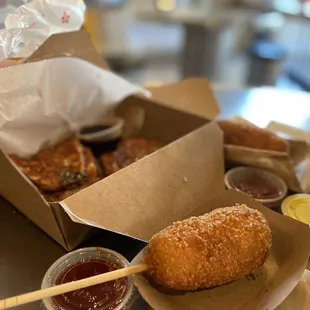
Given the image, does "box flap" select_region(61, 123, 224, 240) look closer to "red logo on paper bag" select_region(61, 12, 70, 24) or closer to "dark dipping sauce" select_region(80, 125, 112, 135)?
"dark dipping sauce" select_region(80, 125, 112, 135)

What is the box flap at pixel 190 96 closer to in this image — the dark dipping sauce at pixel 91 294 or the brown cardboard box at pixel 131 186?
the brown cardboard box at pixel 131 186

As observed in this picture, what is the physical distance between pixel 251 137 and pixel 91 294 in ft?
2.39

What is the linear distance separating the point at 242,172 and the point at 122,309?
1.94 feet

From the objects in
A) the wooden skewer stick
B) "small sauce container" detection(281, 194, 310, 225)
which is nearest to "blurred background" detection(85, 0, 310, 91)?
"small sauce container" detection(281, 194, 310, 225)

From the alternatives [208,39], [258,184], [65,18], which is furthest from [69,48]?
[208,39]

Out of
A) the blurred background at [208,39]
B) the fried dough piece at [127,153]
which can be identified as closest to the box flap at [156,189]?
the fried dough piece at [127,153]

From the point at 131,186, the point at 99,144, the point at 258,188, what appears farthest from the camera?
the point at 99,144

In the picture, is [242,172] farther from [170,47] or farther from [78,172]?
[170,47]

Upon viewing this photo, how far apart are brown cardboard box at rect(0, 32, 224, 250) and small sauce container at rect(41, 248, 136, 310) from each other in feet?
0.21

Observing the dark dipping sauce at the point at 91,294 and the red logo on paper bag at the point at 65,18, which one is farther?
the red logo on paper bag at the point at 65,18

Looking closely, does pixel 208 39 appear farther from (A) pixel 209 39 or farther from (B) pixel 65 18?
(B) pixel 65 18

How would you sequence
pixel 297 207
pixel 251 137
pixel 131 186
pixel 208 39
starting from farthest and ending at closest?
1. pixel 208 39
2. pixel 251 137
3. pixel 297 207
4. pixel 131 186

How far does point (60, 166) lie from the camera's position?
133cm

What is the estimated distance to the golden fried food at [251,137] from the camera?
1.34 metres
